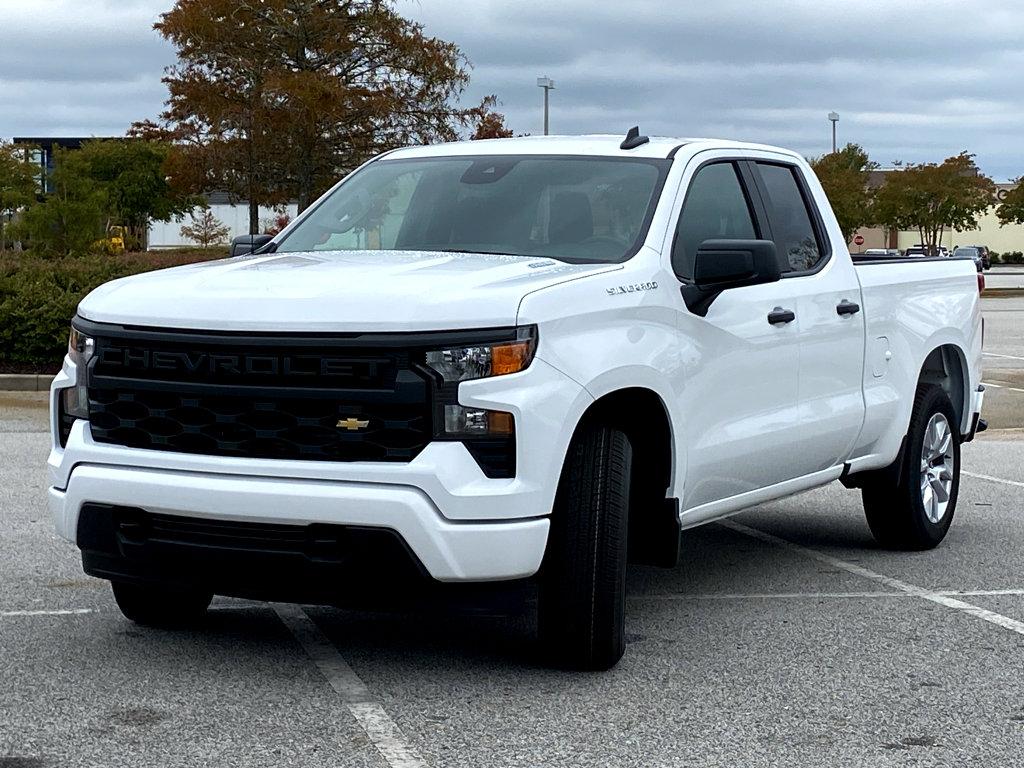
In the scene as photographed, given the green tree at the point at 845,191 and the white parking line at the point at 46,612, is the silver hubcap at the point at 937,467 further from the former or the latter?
the green tree at the point at 845,191

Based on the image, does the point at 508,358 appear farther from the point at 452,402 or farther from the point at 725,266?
the point at 725,266

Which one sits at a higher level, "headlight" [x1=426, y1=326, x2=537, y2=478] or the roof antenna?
the roof antenna

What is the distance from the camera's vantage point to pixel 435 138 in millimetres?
37375

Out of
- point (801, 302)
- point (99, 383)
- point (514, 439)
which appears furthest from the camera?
point (801, 302)

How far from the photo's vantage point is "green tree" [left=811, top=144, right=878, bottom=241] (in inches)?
2648

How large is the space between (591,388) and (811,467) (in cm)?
219

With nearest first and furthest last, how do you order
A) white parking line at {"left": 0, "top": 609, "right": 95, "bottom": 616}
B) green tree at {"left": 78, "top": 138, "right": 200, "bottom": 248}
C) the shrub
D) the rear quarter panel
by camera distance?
white parking line at {"left": 0, "top": 609, "right": 95, "bottom": 616} → the rear quarter panel → the shrub → green tree at {"left": 78, "top": 138, "right": 200, "bottom": 248}

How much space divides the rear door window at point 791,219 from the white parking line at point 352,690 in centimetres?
264

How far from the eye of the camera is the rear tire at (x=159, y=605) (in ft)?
20.7

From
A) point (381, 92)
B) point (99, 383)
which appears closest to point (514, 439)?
point (99, 383)

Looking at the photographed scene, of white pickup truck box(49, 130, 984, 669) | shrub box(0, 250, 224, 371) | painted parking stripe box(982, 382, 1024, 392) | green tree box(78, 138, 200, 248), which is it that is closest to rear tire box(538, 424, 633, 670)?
white pickup truck box(49, 130, 984, 669)

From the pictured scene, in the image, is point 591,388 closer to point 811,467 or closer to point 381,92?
point 811,467

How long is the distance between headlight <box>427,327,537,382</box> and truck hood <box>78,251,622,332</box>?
7 centimetres

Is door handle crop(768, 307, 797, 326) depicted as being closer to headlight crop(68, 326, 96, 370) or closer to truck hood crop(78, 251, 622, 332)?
truck hood crop(78, 251, 622, 332)
